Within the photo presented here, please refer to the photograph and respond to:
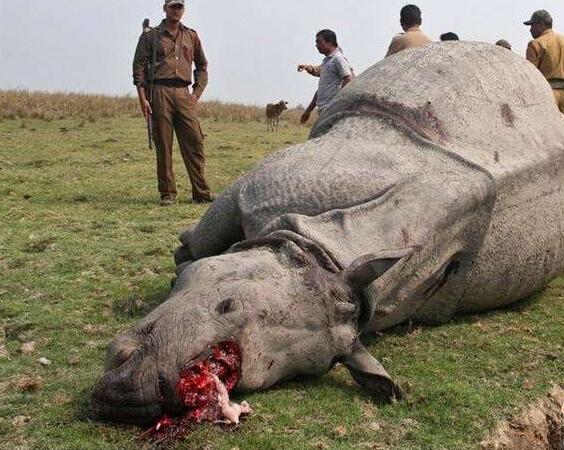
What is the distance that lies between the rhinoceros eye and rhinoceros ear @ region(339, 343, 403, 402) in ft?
2.11

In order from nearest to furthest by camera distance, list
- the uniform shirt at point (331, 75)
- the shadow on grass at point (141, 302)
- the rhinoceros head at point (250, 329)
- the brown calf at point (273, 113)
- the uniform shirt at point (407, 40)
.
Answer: the rhinoceros head at point (250, 329) < the shadow on grass at point (141, 302) < the uniform shirt at point (407, 40) < the uniform shirt at point (331, 75) < the brown calf at point (273, 113)

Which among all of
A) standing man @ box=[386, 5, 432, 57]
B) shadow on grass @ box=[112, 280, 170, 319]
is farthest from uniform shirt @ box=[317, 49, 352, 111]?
shadow on grass @ box=[112, 280, 170, 319]

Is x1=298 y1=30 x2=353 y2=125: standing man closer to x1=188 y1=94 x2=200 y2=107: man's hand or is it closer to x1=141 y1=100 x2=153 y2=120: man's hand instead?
x1=188 y1=94 x2=200 y2=107: man's hand

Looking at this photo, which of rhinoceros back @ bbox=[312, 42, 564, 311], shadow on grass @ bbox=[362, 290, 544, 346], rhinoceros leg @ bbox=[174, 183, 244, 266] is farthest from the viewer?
rhinoceros leg @ bbox=[174, 183, 244, 266]

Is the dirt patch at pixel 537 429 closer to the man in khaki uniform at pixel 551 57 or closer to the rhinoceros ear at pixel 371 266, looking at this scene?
the rhinoceros ear at pixel 371 266

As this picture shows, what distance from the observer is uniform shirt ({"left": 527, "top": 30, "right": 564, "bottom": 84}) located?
8750 mm

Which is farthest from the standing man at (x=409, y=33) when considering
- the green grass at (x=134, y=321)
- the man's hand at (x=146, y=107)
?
the man's hand at (x=146, y=107)

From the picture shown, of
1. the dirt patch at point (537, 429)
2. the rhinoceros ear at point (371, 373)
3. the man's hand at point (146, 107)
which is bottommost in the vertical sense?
the dirt patch at point (537, 429)

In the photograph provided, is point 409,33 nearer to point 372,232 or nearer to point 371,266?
point 372,232

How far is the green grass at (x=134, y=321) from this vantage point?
3.62m

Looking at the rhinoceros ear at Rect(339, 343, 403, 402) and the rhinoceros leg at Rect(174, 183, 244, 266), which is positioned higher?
the rhinoceros leg at Rect(174, 183, 244, 266)

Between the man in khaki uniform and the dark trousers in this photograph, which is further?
the dark trousers

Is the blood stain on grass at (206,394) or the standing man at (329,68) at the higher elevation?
the standing man at (329,68)

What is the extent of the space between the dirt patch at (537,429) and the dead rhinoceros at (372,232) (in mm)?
496
